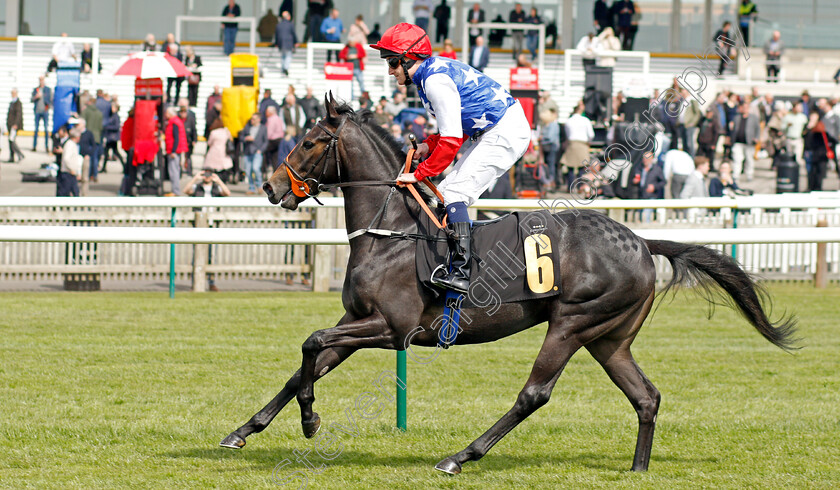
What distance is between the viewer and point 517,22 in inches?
1021

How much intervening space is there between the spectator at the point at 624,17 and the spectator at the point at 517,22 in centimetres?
226

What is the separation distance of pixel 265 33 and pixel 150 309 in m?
17.8

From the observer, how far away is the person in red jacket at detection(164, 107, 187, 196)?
16.4m

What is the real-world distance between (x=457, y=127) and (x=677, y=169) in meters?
10.7

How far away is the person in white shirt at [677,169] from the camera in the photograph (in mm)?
14695

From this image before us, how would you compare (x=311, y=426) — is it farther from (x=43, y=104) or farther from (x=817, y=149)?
(x=43, y=104)

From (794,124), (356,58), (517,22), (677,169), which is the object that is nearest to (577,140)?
(677,169)

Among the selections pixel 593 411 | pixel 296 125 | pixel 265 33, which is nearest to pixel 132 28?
pixel 265 33

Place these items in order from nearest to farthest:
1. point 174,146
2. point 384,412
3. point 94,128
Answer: point 384,412
point 174,146
point 94,128

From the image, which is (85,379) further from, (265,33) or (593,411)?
(265,33)

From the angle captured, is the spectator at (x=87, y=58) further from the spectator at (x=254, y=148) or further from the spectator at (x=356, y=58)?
the spectator at (x=254, y=148)

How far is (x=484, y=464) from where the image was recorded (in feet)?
16.2

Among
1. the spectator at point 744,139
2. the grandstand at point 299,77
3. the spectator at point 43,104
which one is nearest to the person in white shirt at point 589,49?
the grandstand at point 299,77

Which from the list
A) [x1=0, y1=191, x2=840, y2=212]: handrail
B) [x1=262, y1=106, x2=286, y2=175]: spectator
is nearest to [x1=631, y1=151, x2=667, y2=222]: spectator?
[x1=0, y1=191, x2=840, y2=212]: handrail
